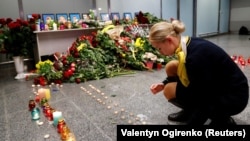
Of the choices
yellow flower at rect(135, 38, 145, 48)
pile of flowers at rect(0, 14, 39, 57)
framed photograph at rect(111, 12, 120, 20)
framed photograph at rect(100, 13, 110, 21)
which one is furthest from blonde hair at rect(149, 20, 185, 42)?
framed photograph at rect(111, 12, 120, 20)

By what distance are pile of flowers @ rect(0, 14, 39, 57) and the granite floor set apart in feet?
1.95

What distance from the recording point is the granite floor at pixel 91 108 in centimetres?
165

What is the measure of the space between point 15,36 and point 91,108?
6.63 feet

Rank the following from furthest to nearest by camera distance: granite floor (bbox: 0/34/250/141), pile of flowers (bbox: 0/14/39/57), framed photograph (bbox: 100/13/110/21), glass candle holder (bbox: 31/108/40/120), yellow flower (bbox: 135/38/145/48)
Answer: framed photograph (bbox: 100/13/110/21)
yellow flower (bbox: 135/38/145/48)
pile of flowers (bbox: 0/14/39/57)
glass candle holder (bbox: 31/108/40/120)
granite floor (bbox: 0/34/250/141)

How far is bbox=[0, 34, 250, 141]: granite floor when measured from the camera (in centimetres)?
165

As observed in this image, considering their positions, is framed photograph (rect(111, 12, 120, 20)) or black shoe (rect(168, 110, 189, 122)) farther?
framed photograph (rect(111, 12, 120, 20))

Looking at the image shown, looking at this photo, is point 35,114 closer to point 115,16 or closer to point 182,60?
point 182,60

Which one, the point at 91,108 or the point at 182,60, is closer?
the point at 182,60

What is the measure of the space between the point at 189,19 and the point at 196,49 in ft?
23.5

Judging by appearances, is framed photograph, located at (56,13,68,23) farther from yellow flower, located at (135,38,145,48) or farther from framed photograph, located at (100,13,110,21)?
yellow flower, located at (135,38,145,48)

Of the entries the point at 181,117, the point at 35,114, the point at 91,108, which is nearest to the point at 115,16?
the point at 91,108

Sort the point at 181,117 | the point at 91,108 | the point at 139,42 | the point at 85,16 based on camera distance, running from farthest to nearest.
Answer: the point at 85,16 → the point at 139,42 → the point at 91,108 → the point at 181,117

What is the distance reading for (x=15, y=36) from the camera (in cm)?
331

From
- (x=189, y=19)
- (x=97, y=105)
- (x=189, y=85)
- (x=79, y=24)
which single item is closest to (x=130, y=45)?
(x=79, y=24)
